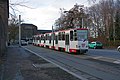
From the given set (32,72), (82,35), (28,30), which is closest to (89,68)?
(32,72)

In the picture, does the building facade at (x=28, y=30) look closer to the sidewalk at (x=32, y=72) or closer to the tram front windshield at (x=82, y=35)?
the tram front windshield at (x=82, y=35)

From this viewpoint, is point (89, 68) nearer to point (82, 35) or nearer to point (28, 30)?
point (82, 35)

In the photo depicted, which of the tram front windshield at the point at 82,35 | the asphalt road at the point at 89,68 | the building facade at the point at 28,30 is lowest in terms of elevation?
the asphalt road at the point at 89,68

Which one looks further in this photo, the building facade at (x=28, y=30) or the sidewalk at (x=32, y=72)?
the building facade at (x=28, y=30)

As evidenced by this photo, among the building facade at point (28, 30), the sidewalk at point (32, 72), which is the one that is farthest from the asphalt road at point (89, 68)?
the building facade at point (28, 30)

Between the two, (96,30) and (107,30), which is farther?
(96,30)

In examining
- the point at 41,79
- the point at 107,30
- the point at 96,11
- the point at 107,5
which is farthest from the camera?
the point at 96,11

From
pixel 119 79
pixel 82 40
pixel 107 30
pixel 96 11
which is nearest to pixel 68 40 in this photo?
pixel 82 40

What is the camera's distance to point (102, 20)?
81062mm

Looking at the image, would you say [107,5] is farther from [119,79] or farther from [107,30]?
[119,79]

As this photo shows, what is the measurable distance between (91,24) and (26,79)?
7414cm

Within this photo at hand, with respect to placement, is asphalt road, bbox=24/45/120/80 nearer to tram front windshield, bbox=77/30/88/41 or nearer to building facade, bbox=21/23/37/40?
tram front windshield, bbox=77/30/88/41

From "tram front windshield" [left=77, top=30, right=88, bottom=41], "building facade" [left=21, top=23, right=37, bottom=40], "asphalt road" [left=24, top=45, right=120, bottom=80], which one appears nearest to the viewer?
"asphalt road" [left=24, top=45, right=120, bottom=80]

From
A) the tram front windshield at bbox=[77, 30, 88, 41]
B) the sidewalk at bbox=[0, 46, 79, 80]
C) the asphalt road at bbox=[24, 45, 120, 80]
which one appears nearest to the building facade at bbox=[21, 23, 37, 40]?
the tram front windshield at bbox=[77, 30, 88, 41]
